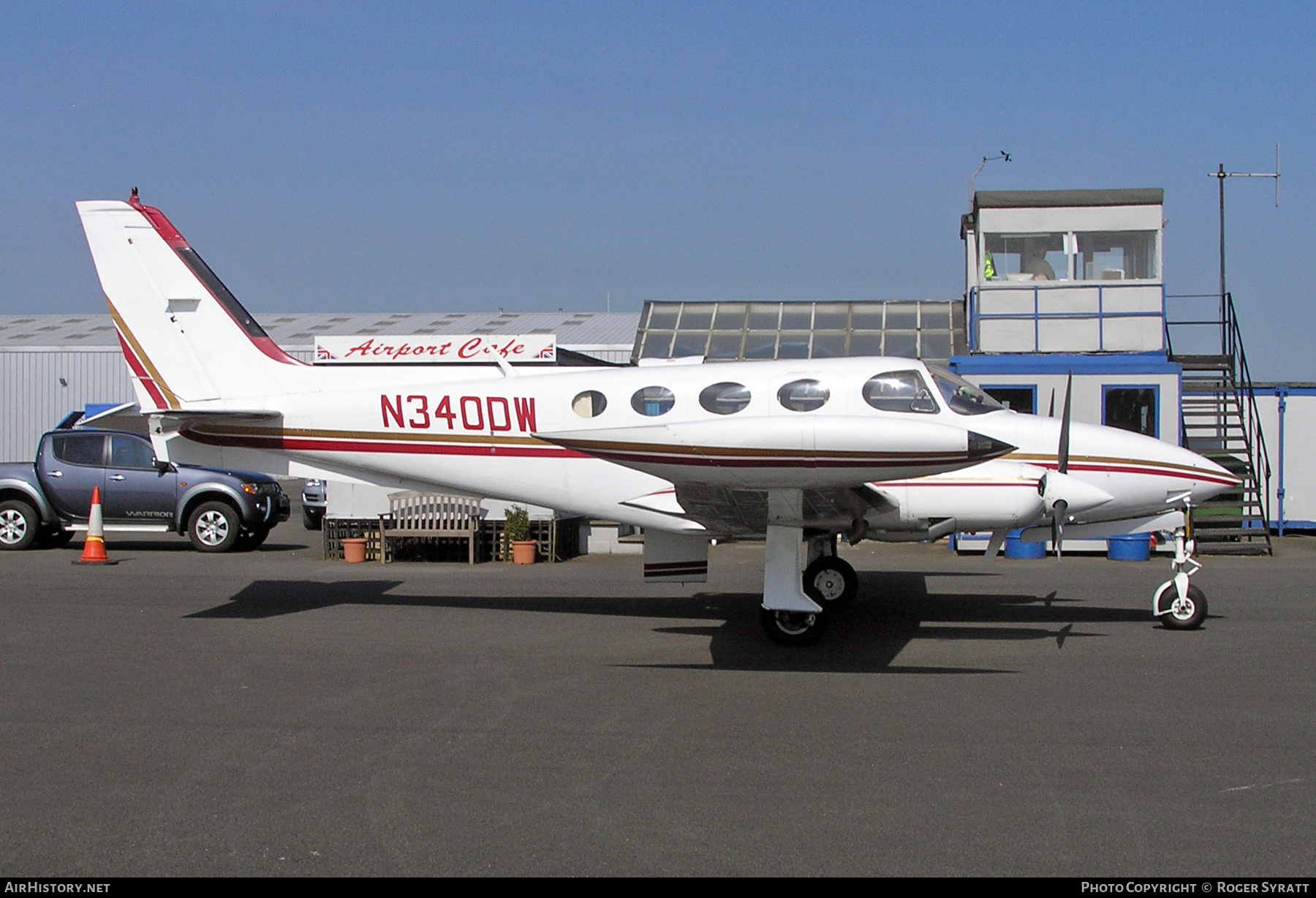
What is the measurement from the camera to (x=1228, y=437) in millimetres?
18312

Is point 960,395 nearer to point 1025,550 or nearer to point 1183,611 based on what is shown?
point 1183,611

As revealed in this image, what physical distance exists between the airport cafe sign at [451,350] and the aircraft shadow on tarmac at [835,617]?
145 inches

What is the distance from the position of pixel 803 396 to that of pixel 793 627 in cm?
197

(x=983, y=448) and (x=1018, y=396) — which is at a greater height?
(x=1018, y=396)

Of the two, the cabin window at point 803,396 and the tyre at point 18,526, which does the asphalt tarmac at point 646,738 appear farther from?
the tyre at point 18,526

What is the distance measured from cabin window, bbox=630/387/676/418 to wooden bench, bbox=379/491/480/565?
631 centimetres

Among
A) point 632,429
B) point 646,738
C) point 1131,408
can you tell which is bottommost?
point 646,738

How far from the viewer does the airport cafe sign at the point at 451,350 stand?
53.6 feet

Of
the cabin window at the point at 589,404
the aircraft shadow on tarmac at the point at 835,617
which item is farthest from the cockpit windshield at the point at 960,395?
the cabin window at the point at 589,404

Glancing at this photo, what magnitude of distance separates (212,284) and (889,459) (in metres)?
7.56

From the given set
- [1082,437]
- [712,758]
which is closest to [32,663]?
[712,758]

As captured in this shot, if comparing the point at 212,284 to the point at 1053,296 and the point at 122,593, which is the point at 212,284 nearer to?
the point at 122,593

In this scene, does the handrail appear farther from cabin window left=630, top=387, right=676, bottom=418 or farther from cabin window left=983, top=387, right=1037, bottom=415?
cabin window left=630, top=387, right=676, bottom=418

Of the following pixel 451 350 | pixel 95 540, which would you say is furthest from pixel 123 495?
pixel 451 350
